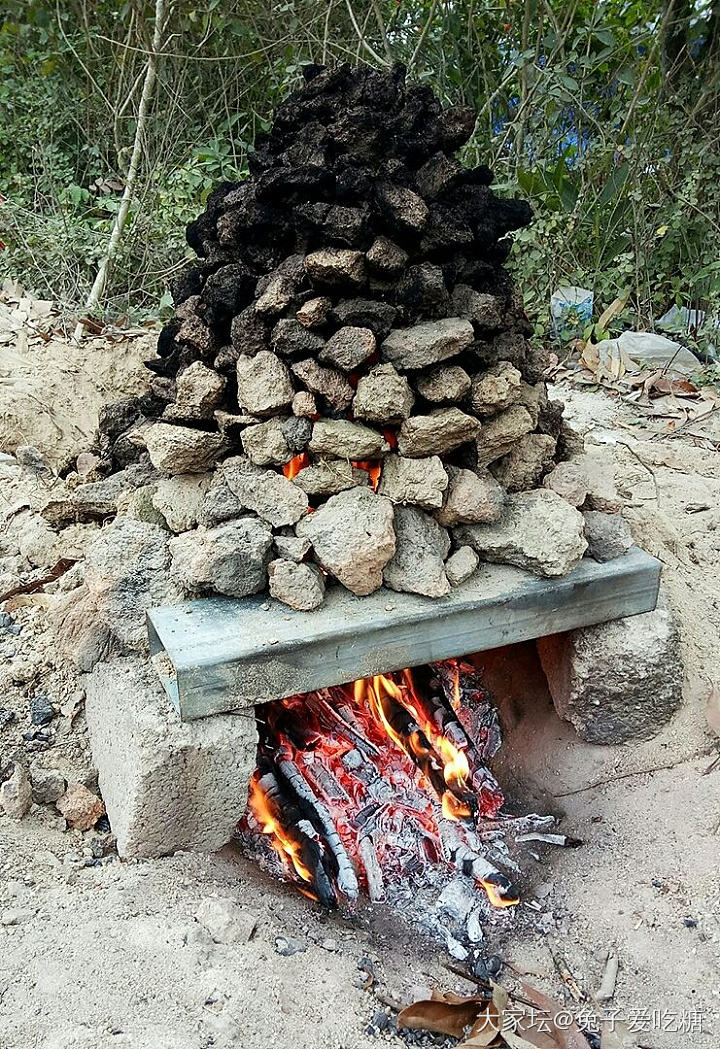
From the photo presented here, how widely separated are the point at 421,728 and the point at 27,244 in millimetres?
4735

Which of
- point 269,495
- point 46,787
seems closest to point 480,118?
point 269,495

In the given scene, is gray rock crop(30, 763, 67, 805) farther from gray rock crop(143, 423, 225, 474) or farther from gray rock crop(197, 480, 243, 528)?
gray rock crop(143, 423, 225, 474)

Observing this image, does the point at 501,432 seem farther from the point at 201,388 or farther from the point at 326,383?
the point at 201,388

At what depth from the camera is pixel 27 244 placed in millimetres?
5867

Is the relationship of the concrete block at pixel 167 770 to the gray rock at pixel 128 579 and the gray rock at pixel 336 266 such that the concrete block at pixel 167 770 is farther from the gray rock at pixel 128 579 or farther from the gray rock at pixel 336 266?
the gray rock at pixel 336 266

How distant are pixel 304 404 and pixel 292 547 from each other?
380 millimetres

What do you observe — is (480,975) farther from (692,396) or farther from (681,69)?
(681,69)

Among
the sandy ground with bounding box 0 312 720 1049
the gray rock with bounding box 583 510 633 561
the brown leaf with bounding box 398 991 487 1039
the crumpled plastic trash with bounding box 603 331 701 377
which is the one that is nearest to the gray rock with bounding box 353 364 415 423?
the gray rock with bounding box 583 510 633 561

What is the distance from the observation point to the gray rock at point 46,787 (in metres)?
2.24

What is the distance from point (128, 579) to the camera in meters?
2.28

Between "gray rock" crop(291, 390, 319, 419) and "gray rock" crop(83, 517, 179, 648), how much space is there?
52cm

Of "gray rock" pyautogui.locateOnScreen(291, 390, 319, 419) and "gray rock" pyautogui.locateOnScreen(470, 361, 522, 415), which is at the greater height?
"gray rock" pyautogui.locateOnScreen(291, 390, 319, 419)

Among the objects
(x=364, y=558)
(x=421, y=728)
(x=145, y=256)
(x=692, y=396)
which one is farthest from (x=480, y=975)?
(x=145, y=256)

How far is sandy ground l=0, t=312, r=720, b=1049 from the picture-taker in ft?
5.61
